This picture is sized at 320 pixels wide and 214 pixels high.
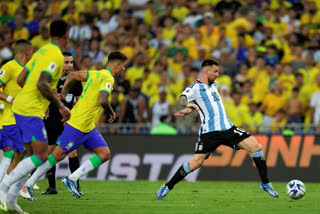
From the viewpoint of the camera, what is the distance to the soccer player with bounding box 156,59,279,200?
12.0 m

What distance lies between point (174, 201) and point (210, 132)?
1375mm

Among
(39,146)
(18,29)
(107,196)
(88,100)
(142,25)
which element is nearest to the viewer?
(39,146)

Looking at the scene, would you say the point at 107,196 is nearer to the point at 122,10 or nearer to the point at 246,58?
the point at 246,58

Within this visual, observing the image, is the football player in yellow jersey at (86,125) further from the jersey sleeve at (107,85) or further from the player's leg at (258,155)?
the player's leg at (258,155)

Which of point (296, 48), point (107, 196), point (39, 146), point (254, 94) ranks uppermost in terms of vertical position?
point (296, 48)

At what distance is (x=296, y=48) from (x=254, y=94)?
74.7 inches

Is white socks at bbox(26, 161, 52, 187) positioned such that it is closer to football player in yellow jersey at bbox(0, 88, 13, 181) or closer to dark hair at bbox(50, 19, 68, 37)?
football player in yellow jersey at bbox(0, 88, 13, 181)

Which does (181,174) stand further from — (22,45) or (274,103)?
(274,103)

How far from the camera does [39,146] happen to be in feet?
30.7

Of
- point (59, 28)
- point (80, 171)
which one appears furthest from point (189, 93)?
point (59, 28)

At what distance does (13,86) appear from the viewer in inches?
468

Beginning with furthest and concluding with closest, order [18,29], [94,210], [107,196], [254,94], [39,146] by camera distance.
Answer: [18,29]
[254,94]
[107,196]
[94,210]
[39,146]

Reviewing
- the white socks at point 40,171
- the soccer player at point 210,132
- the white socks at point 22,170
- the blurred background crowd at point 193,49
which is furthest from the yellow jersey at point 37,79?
the blurred background crowd at point 193,49

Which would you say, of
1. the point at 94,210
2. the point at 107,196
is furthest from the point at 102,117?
the point at 94,210
